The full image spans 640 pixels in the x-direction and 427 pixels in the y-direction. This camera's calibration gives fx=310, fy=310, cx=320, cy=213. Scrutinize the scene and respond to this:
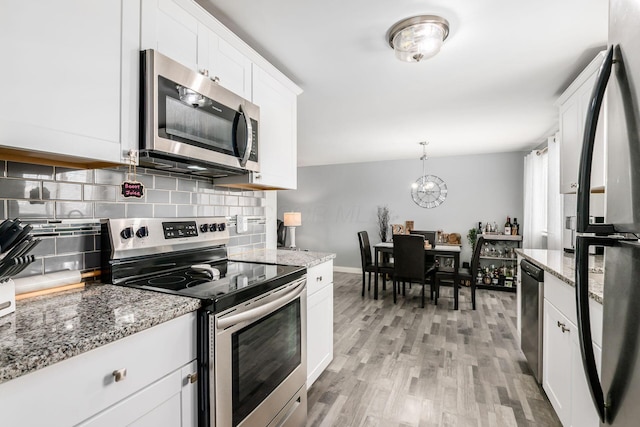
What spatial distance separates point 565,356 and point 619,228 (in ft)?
4.79

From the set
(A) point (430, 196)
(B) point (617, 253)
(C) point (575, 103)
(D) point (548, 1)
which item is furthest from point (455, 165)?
(B) point (617, 253)

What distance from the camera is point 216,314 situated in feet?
3.77

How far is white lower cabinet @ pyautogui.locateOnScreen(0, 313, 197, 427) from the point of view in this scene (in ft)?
2.31

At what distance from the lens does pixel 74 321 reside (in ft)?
2.97

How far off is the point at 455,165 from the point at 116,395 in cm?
589

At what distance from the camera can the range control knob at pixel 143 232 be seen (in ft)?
4.91

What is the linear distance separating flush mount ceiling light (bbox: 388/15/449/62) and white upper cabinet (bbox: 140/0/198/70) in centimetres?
109

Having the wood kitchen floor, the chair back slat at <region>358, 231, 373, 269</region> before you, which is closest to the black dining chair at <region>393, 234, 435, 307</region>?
the wood kitchen floor

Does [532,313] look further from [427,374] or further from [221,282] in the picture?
[221,282]

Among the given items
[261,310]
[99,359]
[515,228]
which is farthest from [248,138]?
[515,228]

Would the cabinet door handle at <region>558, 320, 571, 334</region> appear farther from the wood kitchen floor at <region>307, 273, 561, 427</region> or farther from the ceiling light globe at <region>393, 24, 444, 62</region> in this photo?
the ceiling light globe at <region>393, 24, 444, 62</region>

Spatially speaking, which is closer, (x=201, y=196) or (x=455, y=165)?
(x=201, y=196)

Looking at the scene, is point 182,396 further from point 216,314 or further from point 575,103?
point 575,103

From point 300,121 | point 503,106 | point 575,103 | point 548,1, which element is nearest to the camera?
point 548,1
